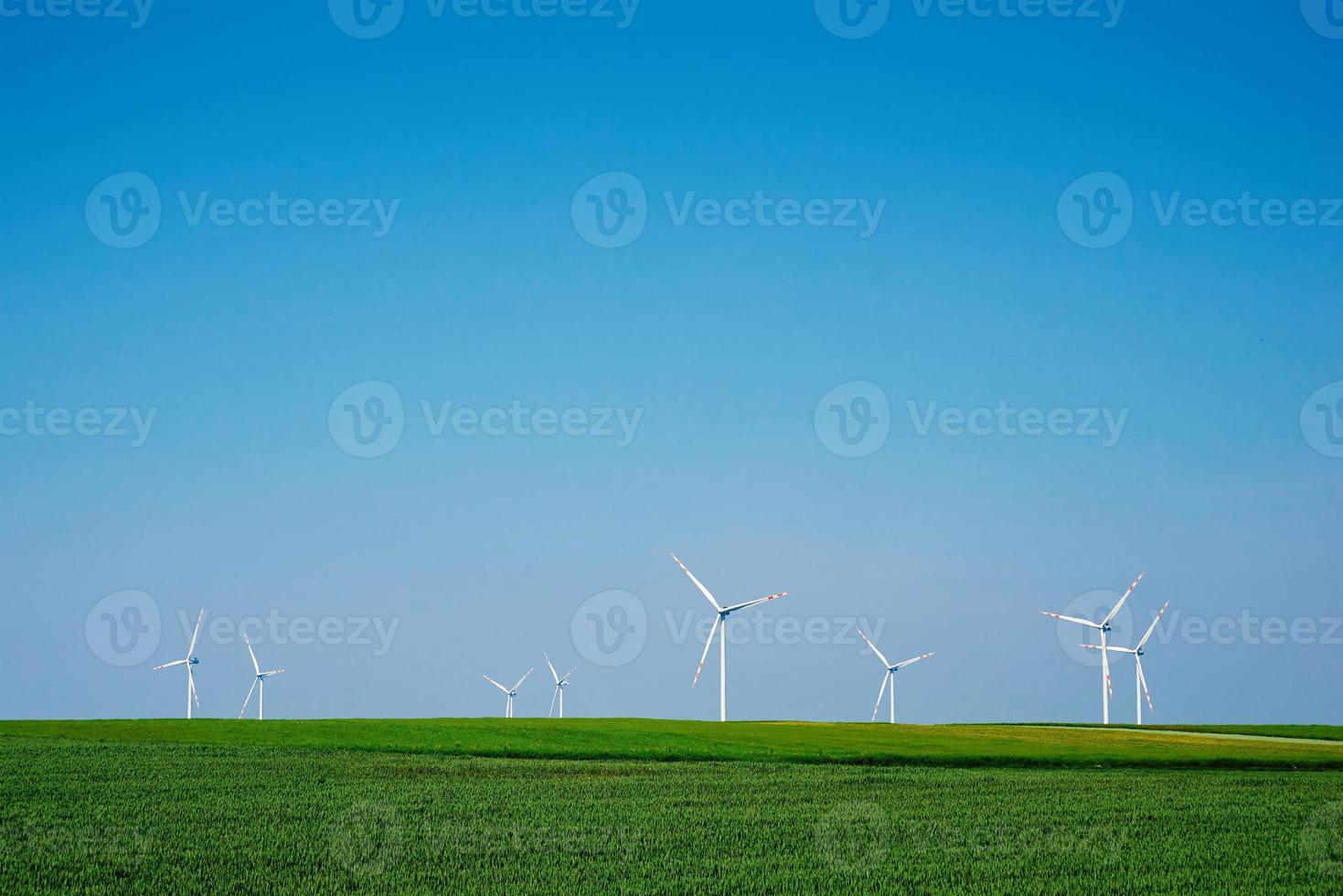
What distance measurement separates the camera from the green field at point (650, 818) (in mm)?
20719

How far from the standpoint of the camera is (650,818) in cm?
2808

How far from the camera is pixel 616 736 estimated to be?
2299 inches

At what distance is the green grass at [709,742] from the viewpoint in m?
50.4

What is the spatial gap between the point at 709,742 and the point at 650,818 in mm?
28774

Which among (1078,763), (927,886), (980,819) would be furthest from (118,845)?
(1078,763)

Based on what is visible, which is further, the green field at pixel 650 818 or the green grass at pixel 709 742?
the green grass at pixel 709 742

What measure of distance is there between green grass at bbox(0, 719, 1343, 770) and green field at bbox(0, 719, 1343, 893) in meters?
0.36

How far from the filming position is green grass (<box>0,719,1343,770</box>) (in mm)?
50406

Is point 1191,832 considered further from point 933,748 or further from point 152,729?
point 152,729

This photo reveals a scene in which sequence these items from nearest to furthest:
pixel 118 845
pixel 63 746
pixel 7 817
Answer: pixel 118 845 → pixel 7 817 → pixel 63 746

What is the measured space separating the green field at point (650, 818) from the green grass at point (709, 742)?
14.3 inches

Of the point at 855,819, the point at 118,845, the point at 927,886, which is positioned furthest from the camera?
the point at 855,819

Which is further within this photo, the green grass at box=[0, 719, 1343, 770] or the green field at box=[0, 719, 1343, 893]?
the green grass at box=[0, 719, 1343, 770]

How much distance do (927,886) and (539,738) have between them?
126 ft
